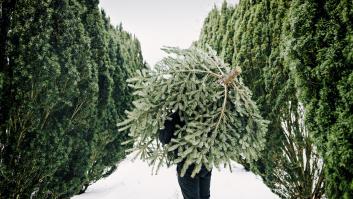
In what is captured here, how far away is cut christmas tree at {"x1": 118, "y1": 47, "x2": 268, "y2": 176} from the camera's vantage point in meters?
3.40

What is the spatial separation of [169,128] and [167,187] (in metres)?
4.11

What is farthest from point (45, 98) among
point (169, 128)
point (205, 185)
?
point (205, 185)

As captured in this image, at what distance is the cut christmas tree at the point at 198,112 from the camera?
3.40m

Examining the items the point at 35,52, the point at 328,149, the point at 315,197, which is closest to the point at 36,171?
the point at 35,52

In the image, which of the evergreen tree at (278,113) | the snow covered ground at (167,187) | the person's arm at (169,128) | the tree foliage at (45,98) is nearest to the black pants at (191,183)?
the person's arm at (169,128)

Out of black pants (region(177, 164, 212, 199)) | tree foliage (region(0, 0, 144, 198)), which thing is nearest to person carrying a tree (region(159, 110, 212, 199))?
black pants (region(177, 164, 212, 199))

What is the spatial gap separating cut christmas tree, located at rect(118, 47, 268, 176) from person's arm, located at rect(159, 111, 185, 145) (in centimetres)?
7

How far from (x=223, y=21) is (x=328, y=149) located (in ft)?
22.9

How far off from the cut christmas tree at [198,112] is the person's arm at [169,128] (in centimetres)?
7

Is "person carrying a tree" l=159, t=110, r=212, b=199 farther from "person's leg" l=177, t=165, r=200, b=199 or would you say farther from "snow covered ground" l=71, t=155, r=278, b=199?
"snow covered ground" l=71, t=155, r=278, b=199

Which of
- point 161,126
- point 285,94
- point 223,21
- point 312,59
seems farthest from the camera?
point 223,21

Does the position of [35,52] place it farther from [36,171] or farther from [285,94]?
[285,94]

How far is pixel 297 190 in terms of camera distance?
16.3ft

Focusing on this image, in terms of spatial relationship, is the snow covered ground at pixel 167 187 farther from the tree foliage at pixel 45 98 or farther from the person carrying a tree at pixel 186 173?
the person carrying a tree at pixel 186 173
